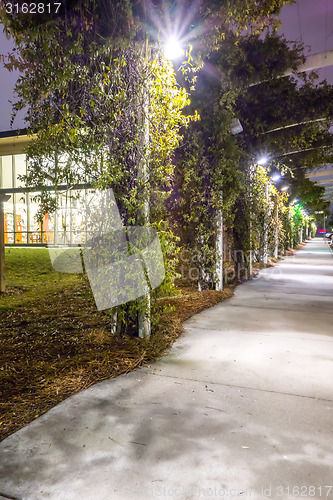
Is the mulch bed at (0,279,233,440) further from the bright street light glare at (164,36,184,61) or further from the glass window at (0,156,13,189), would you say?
Answer: the glass window at (0,156,13,189)

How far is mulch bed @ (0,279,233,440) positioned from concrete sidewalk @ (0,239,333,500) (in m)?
0.17

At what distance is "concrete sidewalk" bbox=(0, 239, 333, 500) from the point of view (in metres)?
2.21

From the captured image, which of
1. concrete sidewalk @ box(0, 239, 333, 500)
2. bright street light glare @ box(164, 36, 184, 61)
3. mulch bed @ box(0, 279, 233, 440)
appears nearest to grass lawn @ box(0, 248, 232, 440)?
mulch bed @ box(0, 279, 233, 440)

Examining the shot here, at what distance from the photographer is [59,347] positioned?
4.59 m

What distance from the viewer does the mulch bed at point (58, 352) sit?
3.29m

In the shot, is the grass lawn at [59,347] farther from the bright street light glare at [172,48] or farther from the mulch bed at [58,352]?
the bright street light glare at [172,48]

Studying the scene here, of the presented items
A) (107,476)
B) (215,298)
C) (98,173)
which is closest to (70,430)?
(107,476)

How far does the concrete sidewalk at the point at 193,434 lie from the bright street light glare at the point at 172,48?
12.1 ft

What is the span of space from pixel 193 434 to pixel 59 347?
2.39m

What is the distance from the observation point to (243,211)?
10414 mm

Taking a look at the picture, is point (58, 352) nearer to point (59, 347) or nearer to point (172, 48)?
point (59, 347)

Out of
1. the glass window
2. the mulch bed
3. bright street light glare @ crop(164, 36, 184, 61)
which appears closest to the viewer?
the mulch bed

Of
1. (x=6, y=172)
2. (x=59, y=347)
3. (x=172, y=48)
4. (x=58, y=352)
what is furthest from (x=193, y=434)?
(x=6, y=172)

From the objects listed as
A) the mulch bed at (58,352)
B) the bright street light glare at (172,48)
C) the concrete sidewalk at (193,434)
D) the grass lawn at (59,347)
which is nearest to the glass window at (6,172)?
the grass lawn at (59,347)
